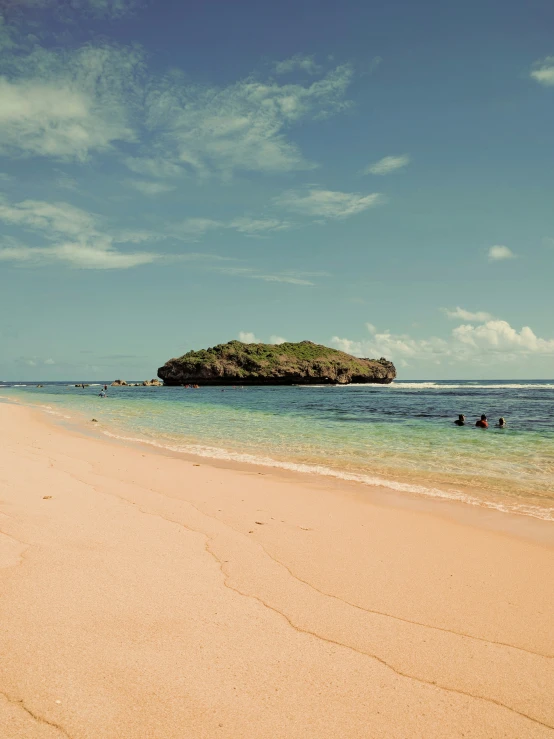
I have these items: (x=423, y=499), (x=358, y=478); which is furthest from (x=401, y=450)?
(x=423, y=499)

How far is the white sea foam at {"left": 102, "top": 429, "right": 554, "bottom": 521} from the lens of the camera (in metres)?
8.46

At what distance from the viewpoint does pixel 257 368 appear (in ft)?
412

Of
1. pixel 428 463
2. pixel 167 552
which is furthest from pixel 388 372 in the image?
pixel 167 552

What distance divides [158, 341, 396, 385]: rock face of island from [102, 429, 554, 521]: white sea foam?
354ft

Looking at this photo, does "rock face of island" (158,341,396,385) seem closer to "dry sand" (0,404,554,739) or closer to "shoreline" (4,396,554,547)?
"shoreline" (4,396,554,547)

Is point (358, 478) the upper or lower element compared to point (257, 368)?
lower

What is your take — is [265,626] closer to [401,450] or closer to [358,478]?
[358,478]

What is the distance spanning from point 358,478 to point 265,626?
7.79 meters

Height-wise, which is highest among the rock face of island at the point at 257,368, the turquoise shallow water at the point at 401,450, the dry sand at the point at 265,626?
the rock face of island at the point at 257,368

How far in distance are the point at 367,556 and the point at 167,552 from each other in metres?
2.56

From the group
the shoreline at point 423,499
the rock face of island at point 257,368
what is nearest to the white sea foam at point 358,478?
the shoreline at point 423,499

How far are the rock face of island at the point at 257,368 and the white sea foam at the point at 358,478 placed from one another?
10795cm

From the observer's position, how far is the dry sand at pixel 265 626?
9.11 feet

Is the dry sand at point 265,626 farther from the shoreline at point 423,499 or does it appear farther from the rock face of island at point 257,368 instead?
the rock face of island at point 257,368
